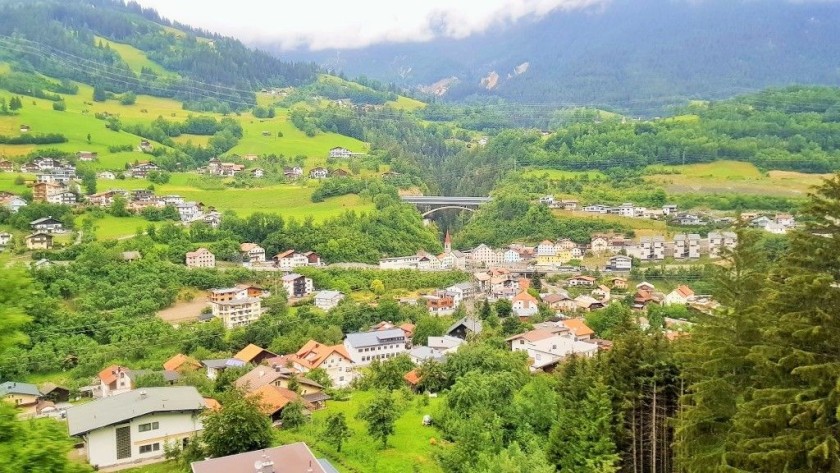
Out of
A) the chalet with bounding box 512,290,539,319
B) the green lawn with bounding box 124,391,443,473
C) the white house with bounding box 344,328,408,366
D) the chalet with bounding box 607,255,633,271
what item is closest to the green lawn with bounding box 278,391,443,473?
the green lawn with bounding box 124,391,443,473

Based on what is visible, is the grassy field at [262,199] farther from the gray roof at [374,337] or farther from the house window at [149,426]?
the house window at [149,426]

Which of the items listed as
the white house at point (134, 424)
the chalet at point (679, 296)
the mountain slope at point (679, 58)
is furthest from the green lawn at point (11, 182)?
the mountain slope at point (679, 58)

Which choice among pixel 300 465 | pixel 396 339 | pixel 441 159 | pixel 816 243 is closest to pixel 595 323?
pixel 396 339

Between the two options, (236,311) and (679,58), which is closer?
(236,311)

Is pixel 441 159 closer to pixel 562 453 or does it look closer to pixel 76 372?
A: pixel 76 372

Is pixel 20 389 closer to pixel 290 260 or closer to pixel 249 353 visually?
pixel 249 353

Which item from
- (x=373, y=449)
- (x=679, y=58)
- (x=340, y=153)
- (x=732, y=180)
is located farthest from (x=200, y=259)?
(x=679, y=58)

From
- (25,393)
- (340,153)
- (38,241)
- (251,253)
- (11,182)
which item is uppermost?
(340,153)
